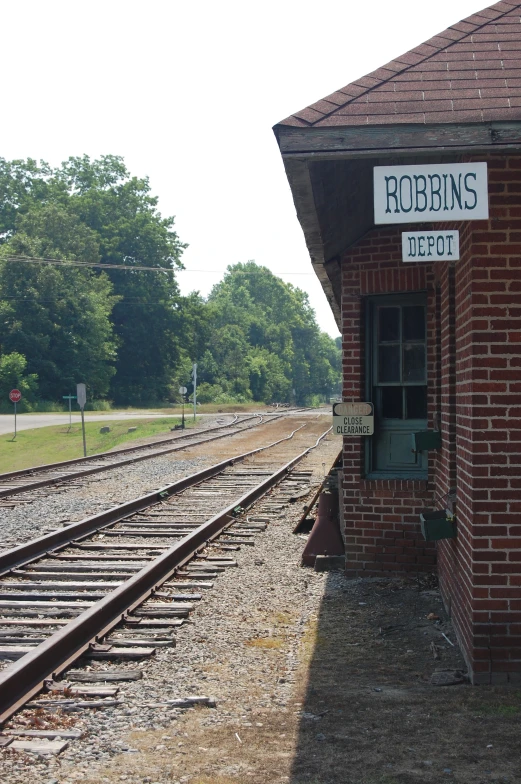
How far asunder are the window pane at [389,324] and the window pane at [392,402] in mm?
456

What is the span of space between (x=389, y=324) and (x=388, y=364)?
1.18 feet

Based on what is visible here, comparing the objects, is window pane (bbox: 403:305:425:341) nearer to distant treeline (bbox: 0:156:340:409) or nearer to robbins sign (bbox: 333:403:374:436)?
robbins sign (bbox: 333:403:374:436)

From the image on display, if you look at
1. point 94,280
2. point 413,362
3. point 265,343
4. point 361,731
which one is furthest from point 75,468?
point 265,343

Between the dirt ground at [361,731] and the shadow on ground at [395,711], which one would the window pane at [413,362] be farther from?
the dirt ground at [361,731]

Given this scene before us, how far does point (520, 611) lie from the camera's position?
4996 mm

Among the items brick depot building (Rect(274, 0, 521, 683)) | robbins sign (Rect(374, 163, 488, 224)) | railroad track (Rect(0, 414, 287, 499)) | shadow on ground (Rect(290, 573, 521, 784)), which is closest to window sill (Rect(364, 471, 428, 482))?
brick depot building (Rect(274, 0, 521, 683))

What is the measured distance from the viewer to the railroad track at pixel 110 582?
5.61 m

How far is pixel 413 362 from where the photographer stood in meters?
7.82

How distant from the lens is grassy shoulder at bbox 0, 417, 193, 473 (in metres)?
26.7

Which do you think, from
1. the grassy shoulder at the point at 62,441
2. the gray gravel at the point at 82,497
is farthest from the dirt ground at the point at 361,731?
the grassy shoulder at the point at 62,441

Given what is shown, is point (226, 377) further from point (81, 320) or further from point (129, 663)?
point (129, 663)

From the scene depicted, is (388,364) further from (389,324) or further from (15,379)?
(15,379)

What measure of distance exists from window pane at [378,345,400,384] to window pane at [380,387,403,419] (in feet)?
0.28

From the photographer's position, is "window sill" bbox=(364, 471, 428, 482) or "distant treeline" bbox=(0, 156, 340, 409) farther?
"distant treeline" bbox=(0, 156, 340, 409)
